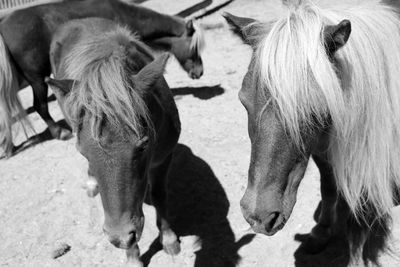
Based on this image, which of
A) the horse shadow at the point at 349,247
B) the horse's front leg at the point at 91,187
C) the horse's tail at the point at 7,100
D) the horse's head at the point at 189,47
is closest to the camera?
the horse shadow at the point at 349,247

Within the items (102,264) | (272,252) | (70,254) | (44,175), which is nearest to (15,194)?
(44,175)

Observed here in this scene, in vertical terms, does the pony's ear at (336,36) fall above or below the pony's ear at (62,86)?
above

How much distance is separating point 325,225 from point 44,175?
2695 mm

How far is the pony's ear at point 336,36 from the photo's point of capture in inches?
71.1

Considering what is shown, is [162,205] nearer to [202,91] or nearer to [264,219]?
[264,219]

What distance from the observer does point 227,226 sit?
3.54 metres

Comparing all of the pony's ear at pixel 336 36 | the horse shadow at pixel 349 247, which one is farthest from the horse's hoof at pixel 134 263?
the pony's ear at pixel 336 36

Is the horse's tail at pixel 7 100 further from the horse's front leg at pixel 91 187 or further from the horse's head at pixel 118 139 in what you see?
the horse's head at pixel 118 139

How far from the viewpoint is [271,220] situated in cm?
205

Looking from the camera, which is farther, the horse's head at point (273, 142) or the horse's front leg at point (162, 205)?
the horse's front leg at point (162, 205)

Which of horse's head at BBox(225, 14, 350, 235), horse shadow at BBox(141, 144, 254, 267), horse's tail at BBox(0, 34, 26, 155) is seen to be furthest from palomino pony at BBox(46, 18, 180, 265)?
horse's tail at BBox(0, 34, 26, 155)

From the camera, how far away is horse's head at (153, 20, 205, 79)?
6.00 metres

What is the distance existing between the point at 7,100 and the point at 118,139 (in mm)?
2853

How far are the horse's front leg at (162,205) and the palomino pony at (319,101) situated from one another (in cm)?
134
